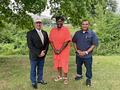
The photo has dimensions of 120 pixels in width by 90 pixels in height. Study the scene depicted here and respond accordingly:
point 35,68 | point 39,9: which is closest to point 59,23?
point 35,68

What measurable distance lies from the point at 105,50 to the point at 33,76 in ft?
54.7

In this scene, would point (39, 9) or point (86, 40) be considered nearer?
point (86, 40)

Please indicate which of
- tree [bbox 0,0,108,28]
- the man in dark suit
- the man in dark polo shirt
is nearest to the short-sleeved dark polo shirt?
the man in dark polo shirt

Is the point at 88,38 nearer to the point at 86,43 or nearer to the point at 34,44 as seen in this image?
the point at 86,43

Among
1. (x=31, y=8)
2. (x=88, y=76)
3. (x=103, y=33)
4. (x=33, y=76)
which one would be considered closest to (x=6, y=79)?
(x=33, y=76)

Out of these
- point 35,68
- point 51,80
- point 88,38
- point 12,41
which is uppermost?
point 88,38

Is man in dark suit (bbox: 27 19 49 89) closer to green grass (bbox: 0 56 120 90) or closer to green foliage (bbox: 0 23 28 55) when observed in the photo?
green grass (bbox: 0 56 120 90)

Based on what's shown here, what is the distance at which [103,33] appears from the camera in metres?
28.4

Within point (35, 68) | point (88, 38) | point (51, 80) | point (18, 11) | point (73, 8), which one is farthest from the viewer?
point (18, 11)

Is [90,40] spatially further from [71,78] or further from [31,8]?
[31,8]

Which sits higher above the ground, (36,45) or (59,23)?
(59,23)

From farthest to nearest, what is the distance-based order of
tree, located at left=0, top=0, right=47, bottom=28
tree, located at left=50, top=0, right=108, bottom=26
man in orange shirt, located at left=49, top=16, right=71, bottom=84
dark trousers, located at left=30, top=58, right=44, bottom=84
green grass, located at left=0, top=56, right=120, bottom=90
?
tree, located at left=0, top=0, right=47, bottom=28
tree, located at left=50, top=0, right=108, bottom=26
green grass, located at left=0, top=56, right=120, bottom=90
man in orange shirt, located at left=49, top=16, right=71, bottom=84
dark trousers, located at left=30, top=58, right=44, bottom=84

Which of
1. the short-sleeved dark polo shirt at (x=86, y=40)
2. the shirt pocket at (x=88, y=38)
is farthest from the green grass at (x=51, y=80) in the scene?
the shirt pocket at (x=88, y=38)

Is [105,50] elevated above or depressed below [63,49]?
below
